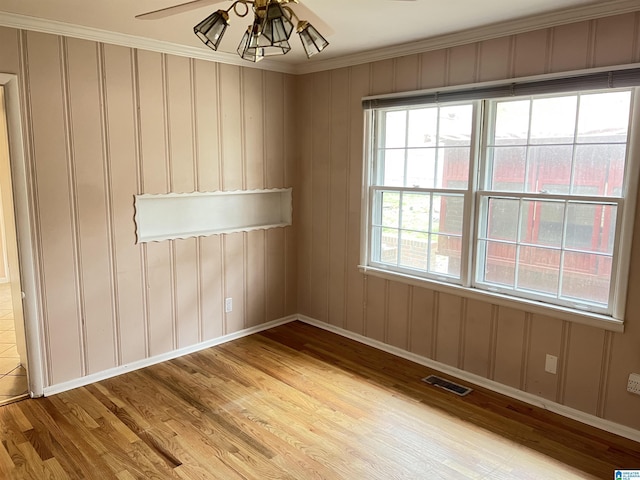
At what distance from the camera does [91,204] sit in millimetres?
3240

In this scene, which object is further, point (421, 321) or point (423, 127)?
point (421, 321)

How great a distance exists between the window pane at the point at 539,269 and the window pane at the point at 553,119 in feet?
2.31

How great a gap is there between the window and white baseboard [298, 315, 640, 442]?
645 millimetres

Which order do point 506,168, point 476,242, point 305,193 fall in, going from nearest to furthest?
point 506,168, point 476,242, point 305,193

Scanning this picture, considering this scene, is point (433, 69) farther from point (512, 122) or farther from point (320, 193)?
point (320, 193)

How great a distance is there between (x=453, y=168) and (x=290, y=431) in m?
2.11

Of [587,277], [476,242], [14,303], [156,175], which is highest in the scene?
[156,175]

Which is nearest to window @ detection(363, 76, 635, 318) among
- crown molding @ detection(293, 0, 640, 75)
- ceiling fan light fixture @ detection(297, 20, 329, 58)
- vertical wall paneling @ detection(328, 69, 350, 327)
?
vertical wall paneling @ detection(328, 69, 350, 327)

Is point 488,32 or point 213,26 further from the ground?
point 488,32

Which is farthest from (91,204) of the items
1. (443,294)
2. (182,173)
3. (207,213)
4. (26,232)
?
(443,294)

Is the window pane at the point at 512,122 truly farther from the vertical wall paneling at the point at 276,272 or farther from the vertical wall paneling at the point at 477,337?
the vertical wall paneling at the point at 276,272

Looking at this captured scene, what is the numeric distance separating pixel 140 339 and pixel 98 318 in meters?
0.37

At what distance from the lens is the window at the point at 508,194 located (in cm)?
275

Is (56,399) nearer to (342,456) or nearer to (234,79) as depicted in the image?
(342,456)
